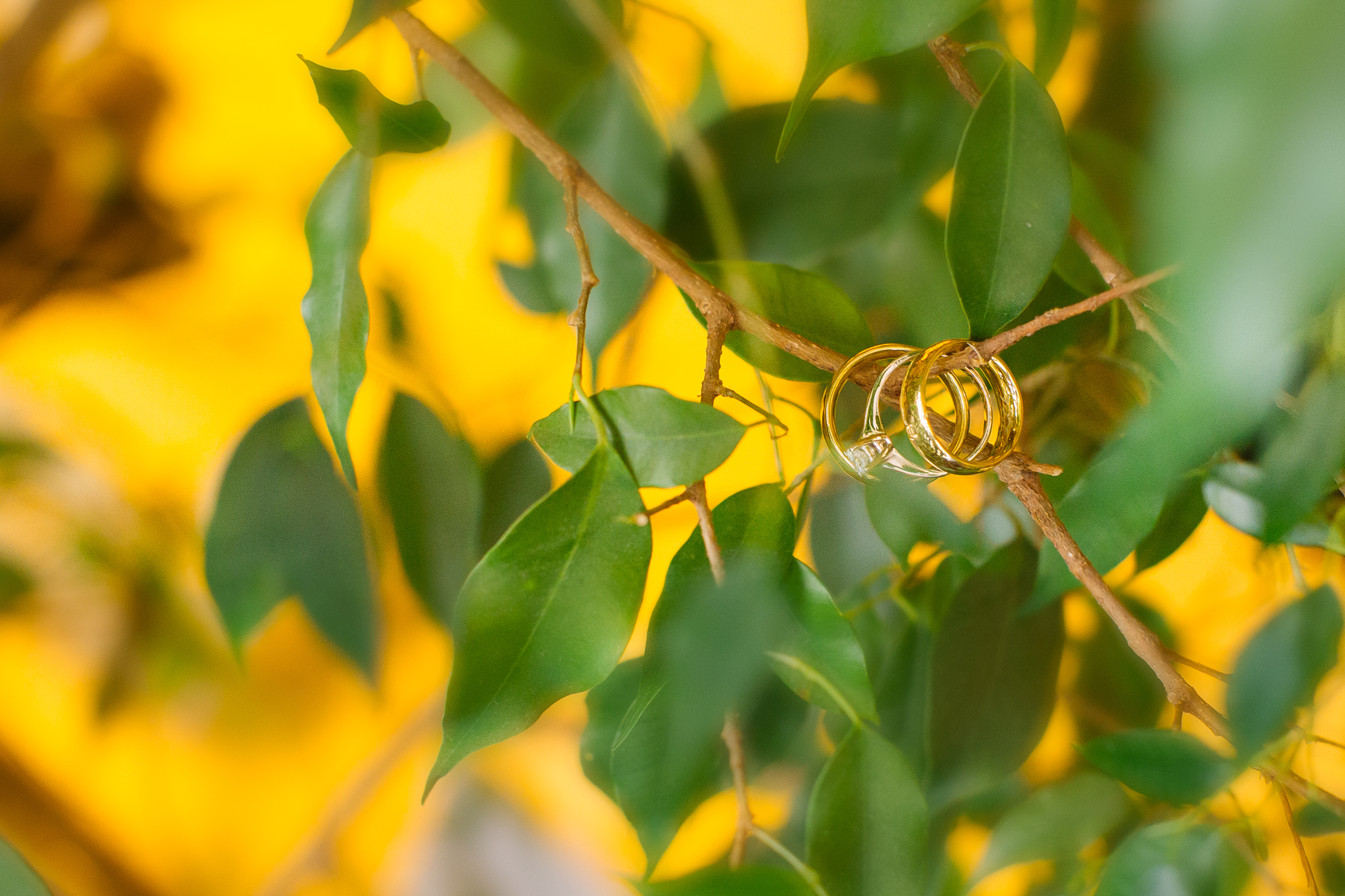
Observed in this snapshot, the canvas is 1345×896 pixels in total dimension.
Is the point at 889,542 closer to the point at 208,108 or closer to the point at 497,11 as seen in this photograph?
the point at 497,11

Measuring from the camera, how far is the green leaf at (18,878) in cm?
38

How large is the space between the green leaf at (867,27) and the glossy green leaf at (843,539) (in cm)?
22

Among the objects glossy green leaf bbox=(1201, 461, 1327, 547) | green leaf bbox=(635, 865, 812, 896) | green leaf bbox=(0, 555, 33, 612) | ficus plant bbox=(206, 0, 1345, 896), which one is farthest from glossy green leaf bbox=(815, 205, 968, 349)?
green leaf bbox=(0, 555, 33, 612)

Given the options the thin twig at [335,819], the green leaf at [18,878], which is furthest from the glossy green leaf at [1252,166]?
the thin twig at [335,819]

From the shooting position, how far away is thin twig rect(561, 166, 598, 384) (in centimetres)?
22

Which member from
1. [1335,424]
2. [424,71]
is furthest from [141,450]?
[1335,424]

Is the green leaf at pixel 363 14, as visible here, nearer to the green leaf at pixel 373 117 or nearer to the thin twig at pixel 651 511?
the green leaf at pixel 373 117

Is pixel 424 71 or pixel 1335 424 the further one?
pixel 424 71

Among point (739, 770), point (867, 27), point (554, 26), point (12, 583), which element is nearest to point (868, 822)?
point (739, 770)

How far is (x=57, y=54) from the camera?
0.54 meters

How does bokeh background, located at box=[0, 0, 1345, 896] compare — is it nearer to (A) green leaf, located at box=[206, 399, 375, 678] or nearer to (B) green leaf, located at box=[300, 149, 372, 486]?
(A) green leaf, located at box=[206, 399, 375, 678]

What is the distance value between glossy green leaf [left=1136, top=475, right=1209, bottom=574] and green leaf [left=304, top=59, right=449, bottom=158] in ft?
1.01

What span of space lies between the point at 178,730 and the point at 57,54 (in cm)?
59

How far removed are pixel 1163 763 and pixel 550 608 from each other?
0.24 meters
